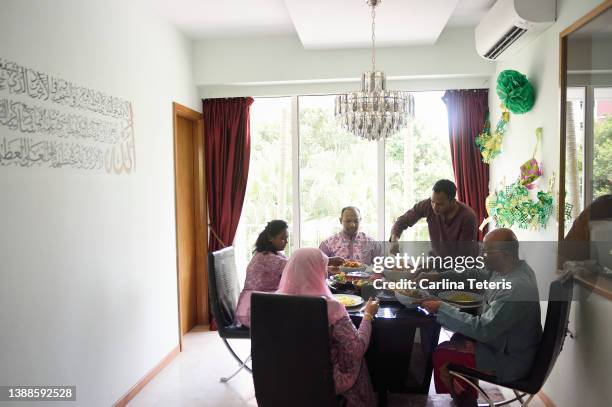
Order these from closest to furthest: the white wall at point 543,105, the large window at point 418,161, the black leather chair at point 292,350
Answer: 1. the black leather chair at point 292,350
2. the white wall at point 543,105
3. the large window at point 418,161

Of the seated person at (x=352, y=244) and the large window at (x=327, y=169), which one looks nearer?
the seated person at (x=352, y=244)

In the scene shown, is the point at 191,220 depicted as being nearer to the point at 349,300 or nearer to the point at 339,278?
the point at 339,278

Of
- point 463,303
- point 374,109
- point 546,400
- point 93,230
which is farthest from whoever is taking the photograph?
point 546,400

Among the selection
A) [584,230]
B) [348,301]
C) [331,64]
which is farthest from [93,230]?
[584,230]

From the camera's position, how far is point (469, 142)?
13.2 feet

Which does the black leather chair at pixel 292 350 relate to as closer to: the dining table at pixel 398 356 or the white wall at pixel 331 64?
the dining table at pixel 398 356

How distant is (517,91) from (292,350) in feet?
7.88

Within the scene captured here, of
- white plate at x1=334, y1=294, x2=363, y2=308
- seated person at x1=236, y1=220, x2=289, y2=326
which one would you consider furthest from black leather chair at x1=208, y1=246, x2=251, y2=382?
white plate at x1=334, y1=294, x2=363, y2=308

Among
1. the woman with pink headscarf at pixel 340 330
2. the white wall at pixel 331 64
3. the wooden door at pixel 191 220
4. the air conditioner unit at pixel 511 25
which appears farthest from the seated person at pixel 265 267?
the air conditioner unit at pixel 511 25

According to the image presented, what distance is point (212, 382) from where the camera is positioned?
122 inches

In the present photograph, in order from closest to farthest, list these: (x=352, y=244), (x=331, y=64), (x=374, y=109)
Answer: (x=374, y=109), (x=352, y=244), (x=331, y=64)

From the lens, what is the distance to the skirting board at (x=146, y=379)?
2.76 m

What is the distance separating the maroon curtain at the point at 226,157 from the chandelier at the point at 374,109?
68.0 inches

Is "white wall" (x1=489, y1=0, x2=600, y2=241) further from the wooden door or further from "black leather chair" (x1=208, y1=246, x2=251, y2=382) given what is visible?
the wooden door
